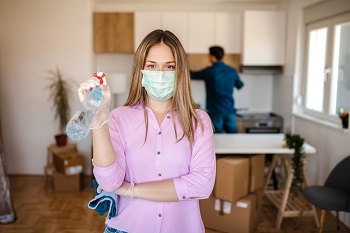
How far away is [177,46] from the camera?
1.28 m

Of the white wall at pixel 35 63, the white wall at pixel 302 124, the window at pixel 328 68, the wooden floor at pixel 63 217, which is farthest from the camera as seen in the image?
the white wall at pixel 35 63

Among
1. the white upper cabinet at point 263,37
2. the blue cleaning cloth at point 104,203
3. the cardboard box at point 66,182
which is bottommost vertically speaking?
the cardboard box at point 66,182

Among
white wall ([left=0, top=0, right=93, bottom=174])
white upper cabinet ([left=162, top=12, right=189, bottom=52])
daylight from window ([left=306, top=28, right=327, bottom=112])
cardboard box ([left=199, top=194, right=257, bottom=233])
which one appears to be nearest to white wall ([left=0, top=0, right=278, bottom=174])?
white wall ([left=0, top=0, right=93, bottom=174])

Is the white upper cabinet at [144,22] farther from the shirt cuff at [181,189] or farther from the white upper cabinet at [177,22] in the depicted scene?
the shirt cuff at [181,189]

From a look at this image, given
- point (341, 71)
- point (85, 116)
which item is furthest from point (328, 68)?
point (85, 116)

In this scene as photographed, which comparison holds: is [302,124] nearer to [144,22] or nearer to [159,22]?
[159,22]

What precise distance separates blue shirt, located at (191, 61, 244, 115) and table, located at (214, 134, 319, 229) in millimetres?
669

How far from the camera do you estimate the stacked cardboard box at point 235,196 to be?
9.73 ft

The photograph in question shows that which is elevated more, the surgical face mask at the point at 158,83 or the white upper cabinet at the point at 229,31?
the white upper cabinet at the point at 229,31

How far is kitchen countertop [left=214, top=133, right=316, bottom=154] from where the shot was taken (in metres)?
3.06

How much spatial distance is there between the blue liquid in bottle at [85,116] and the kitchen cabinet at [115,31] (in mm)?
3943

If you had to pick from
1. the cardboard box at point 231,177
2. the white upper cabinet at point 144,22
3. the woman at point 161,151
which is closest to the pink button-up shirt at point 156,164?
the woman at point 161,151

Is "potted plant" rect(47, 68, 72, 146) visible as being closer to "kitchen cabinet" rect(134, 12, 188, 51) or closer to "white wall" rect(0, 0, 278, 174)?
"white wall" rect(0, 0, 278, 174)

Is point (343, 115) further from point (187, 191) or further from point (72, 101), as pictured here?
point (72, 101)
